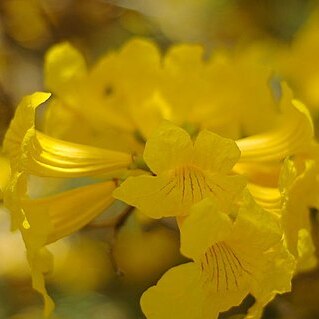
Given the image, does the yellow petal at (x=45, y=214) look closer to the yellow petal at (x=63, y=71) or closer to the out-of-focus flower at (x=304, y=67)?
the yellow petal at (x=63, y=71)

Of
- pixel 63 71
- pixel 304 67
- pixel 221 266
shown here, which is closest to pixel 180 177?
pixel 221 266

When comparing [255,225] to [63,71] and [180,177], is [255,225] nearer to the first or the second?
[180,177]

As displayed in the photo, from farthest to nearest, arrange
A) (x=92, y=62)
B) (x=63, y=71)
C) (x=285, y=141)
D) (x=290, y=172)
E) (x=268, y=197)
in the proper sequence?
(x=92, y=62) → (x=63, y=71) → (x=285, y=141) → (x=268, y=197) → (x=290, y=172)

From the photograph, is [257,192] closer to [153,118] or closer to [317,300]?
[153,118]

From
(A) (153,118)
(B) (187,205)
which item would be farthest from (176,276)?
(A) (153,118)

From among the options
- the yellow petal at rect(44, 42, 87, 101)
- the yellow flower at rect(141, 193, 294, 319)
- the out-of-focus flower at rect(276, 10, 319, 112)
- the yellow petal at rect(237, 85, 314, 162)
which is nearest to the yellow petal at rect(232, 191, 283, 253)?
the yellow flower at rect(141, 193, 294, 319)

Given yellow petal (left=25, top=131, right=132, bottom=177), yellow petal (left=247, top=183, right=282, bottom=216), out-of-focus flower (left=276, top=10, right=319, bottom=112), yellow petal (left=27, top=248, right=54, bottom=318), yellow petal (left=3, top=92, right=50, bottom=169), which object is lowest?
out-of-focus flower (left=276, top=10, right=319, bottom=112)

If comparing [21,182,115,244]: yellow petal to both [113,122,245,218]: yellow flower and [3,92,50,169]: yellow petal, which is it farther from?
[113,122,245,218]: yellow flower
